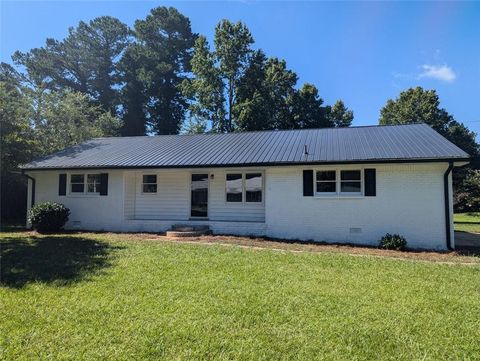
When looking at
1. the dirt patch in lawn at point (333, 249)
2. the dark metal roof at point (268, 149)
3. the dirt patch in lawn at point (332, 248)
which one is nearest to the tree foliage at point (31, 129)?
the dark metal roof at point (268, 149)

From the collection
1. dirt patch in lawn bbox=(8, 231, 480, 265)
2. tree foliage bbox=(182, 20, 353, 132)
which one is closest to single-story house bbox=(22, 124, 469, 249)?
dirt patch in lawn bbox=(8, 231, 480, 265)

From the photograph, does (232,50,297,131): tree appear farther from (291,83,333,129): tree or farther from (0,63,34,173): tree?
(0,63,34,173): tree

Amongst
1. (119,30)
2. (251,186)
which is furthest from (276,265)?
(119,30)

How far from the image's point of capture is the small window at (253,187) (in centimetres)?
1482

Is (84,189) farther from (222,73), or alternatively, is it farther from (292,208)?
(222,73)

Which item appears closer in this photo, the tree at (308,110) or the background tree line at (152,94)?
the background tree line at (152,94)

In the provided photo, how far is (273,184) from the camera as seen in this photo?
43.6 feet

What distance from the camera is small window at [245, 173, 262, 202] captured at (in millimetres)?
14820

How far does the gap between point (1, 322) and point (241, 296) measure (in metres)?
3.44

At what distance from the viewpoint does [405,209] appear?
11.8 meters

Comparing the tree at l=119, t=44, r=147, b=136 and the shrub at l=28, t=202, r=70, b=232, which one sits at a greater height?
the tree at l=119, t=44, r=147, b=136

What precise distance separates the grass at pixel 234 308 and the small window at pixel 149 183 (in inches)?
281

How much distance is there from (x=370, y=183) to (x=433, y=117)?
2708 centimetres

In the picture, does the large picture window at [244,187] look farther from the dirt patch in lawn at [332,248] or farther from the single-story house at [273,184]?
the dirt patch in lawn at [332,248]
